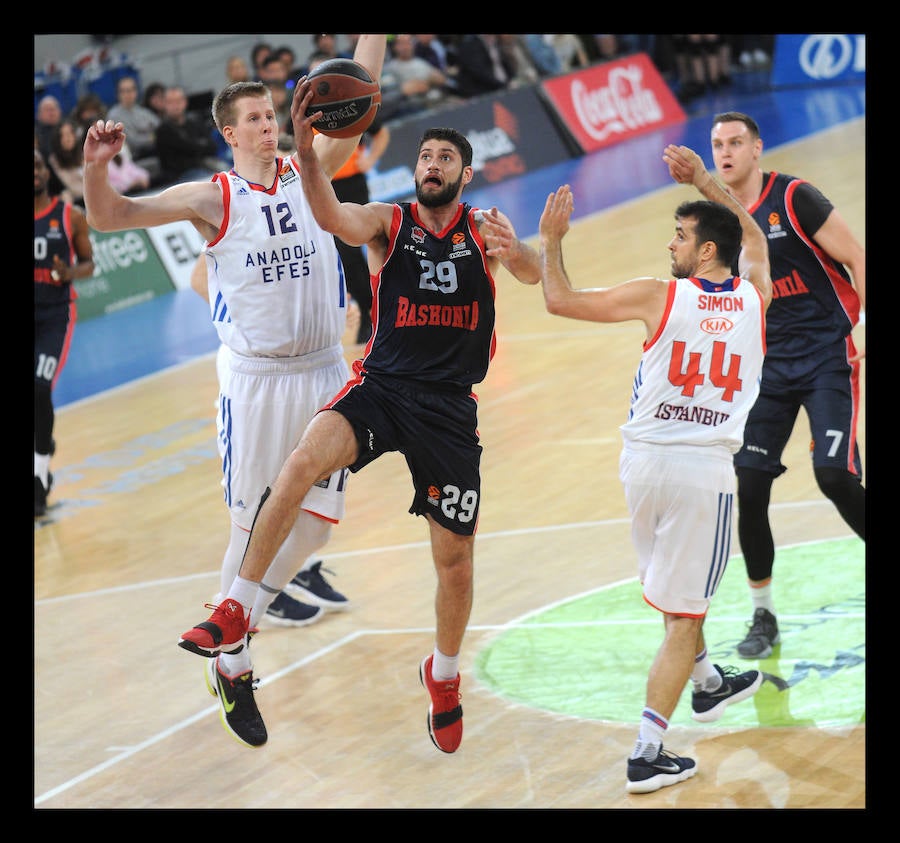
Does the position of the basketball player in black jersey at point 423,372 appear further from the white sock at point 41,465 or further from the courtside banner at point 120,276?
the courtside banner at point 120,276

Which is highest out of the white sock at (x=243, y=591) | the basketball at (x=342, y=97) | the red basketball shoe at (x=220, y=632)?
the basketball at (x=342, y=97)

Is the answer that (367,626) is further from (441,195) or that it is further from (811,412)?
(441,195)

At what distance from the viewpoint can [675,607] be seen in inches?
245

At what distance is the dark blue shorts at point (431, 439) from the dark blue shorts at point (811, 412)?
1788 millimetres

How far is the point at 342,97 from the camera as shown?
17.9 ft

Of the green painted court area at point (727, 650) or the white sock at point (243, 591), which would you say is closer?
the white sock at point (243, 591)

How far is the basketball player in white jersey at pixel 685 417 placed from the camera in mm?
6047

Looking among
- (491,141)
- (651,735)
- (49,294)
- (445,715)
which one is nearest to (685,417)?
(651,735)

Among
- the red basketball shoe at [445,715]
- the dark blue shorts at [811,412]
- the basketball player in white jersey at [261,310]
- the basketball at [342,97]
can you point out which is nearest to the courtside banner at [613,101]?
the dark blue shorts at [811,412]

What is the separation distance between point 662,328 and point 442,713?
1.95 m

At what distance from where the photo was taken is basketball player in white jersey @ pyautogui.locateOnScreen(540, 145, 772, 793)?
605 cm

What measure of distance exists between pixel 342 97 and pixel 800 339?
2.95 m

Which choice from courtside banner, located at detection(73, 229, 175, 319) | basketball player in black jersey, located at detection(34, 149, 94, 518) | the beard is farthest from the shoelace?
courtside banner, located at detection(73, 229, 175, 319)

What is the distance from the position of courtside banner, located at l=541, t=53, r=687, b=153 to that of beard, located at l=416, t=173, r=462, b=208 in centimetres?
1692
